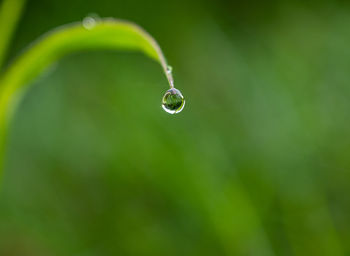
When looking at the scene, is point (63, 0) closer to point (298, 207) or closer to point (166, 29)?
point (166, 29)

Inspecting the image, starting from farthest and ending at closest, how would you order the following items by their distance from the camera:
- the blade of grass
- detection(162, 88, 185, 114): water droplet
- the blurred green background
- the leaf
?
the blurred green background
the blade of grass
the leaf
detection(162, 88, 185, 114): water droplet

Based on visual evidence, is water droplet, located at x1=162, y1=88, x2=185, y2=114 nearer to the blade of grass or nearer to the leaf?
the leaf

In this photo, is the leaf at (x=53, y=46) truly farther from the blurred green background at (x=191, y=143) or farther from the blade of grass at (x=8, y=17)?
the blurred green background at (x=191, y=143)

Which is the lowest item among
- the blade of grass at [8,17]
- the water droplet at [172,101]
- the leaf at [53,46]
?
the water droplet at [172,101]

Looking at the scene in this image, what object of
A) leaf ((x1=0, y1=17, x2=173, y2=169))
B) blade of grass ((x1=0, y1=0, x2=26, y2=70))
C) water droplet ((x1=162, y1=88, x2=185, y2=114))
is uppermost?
blade of grass ((x1=0, y1=0, x2=26, y2=70))

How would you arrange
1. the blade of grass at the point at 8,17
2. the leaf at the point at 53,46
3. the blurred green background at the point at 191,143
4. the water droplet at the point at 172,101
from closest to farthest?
the water droplet at the point at 172,101 < the leaf at the point at 53,46 < the blade of grass at the point at 8,17 < the blurred green background at the point at 191,143

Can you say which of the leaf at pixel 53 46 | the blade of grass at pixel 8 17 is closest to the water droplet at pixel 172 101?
the leaf at pixel 53 46

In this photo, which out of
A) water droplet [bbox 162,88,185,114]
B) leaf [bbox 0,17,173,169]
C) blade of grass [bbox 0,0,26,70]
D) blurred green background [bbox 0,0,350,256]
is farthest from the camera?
blurred green background [bbox 0,0,350,256]

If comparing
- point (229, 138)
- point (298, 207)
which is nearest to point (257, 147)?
point (229, 138)

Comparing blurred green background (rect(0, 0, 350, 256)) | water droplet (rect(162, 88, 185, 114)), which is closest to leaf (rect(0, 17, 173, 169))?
water droplet (rect(162, 88, 185, 114))
